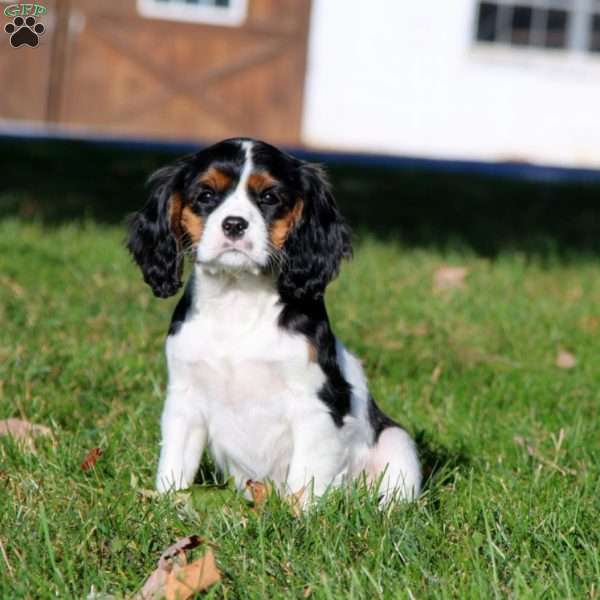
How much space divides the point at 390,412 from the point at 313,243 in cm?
120

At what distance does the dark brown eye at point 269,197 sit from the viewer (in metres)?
3.52

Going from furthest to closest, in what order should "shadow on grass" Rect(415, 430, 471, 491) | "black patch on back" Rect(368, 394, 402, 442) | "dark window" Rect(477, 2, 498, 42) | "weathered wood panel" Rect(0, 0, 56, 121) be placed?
1. "dark window" Rect(477, 2, 498, 42)
2. "weathered wood panel" Rect(0, 0, 56, 121)
3. "black patch on back" Rect(368, 394, 402, 442)
4. "shadow on grass" Rect(415, 430, 471, 491)

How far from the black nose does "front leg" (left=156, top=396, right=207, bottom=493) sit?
1.89 feet

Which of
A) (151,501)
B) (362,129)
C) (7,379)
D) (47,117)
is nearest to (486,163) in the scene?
(362,129)

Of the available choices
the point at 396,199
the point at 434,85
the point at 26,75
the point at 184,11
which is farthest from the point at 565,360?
the point at 26,75

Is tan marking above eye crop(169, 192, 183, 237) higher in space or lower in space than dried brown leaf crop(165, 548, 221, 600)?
higher

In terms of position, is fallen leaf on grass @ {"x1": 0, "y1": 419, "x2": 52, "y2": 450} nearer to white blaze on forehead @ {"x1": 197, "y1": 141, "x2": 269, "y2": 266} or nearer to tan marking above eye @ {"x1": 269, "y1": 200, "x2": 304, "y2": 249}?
white blaze on forehead @ {"x1": 197, "y1": 141, "x2": 269, "y2": 266}

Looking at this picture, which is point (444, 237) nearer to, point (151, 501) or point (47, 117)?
point (151, 501)

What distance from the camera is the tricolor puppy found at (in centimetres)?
351

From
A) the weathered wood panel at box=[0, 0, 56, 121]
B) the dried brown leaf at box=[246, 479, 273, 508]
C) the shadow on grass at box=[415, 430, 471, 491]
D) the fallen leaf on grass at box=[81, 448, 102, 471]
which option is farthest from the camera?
the weathered wood panel at box=[0, 0, 56, 121]

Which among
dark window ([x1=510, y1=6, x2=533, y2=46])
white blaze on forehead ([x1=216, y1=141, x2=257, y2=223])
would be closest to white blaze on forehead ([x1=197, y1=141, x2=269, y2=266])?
white blaze on forehead ([x1=216, y1=141, x2=257, y2=223])

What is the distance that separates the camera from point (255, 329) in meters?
3.59

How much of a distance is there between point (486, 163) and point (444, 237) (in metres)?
6.24

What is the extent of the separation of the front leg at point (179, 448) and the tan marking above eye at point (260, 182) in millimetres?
701
